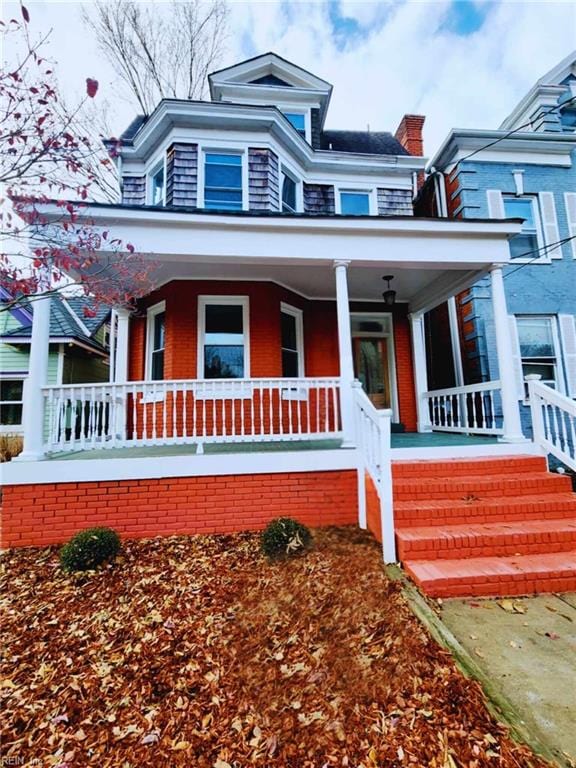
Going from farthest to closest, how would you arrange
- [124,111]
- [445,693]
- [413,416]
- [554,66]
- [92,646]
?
[124,111], [554,66], [413,416], [92,646], [445,693]

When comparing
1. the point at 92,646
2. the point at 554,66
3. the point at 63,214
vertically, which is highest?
the point at 554,66

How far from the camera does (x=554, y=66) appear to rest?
10273 millimetres

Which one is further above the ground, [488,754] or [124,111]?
[124,111]

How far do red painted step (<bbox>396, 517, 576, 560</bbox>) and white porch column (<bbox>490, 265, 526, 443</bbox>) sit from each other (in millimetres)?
1879

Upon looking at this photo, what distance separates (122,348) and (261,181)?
4.68 meters

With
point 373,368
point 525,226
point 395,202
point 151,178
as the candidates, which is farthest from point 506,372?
point 151,178

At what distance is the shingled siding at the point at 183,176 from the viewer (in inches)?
304

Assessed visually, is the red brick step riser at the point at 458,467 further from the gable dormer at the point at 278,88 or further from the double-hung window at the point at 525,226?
the gable dormer at the point at 278,88

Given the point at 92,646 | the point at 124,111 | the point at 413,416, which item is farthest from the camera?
the point at 124,111

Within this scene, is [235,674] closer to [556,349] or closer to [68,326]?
[556,349]

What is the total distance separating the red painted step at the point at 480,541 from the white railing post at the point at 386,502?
0.09 meters

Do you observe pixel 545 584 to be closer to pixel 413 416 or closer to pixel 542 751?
pixel 542 751

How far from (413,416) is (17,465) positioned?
24.8 feet

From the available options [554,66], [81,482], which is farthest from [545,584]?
[554,66]
